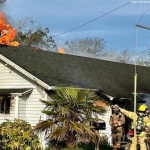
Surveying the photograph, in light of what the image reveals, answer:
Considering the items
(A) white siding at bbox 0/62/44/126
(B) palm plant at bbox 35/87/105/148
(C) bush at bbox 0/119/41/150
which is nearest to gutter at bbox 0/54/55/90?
(A) white siding at bbox 0/62/44/126

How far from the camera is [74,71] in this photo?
736 inches

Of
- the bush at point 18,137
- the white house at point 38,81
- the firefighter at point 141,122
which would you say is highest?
the white house at point 38,81

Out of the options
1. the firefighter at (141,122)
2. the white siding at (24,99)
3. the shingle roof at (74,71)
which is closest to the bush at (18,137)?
the white siding at (24,99)

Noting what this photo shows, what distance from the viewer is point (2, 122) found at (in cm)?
1602

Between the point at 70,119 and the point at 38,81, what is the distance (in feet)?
9.39

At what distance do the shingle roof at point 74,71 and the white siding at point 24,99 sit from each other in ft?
1.76

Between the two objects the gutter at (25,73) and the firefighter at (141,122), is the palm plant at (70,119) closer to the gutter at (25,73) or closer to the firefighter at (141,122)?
the gutter at (25,73)

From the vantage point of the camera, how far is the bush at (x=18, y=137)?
45.6ft

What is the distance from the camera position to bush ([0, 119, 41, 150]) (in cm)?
1389

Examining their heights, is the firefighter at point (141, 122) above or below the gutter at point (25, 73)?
below

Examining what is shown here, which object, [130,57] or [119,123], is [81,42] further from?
[119,123]

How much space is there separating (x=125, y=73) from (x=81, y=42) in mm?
29955

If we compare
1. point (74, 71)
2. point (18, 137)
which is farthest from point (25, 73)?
point (74, 71)

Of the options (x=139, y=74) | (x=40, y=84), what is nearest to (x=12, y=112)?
(x=40, y=84)
